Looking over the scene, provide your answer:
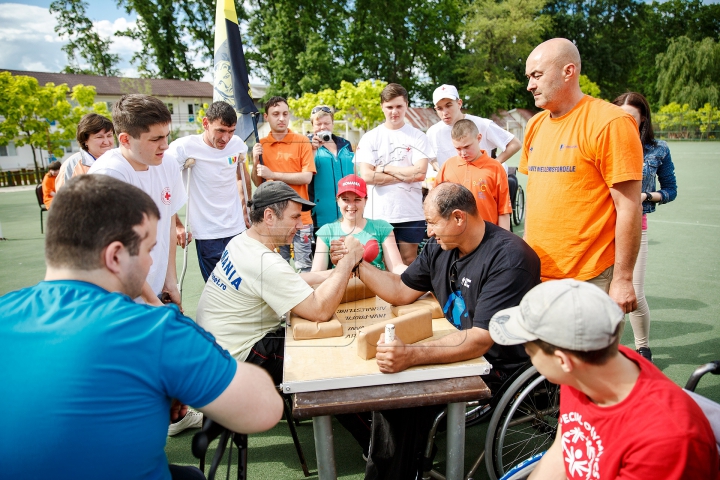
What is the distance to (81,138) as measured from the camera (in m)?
4.23

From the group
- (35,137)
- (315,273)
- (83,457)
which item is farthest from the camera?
(35,137)

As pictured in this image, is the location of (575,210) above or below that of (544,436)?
above

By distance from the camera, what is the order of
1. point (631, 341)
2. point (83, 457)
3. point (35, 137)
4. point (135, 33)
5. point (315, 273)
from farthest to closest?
point (135, 33) → point (35, 137) → point (631, 341) → point (315, 273) → point (83, 457)

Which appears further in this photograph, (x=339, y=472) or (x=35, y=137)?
(x=35, y=137)

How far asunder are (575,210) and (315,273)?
160 centimetres

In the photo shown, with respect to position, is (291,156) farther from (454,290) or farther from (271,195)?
(454,290)

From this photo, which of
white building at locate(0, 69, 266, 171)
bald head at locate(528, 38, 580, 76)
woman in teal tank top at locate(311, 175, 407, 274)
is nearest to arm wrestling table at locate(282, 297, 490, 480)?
woman in teal tank top at locate(311, 175, 407, 274)

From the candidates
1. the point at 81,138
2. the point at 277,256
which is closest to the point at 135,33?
the point at 81,138

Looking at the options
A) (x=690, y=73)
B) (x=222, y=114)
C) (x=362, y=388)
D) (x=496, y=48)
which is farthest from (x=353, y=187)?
(x=690, y=73)

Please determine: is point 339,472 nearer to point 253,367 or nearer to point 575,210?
point 253,367

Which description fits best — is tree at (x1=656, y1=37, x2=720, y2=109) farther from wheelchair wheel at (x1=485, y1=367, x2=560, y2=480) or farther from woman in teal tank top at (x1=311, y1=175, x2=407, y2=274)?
wheelchair wheel at (x1=485, y1=367, x2=560, y2=480)

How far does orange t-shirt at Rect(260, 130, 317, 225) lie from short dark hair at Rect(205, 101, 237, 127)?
993 mm

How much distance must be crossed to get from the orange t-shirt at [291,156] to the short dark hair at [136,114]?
7.30 ft

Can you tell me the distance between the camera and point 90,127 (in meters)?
4.22
